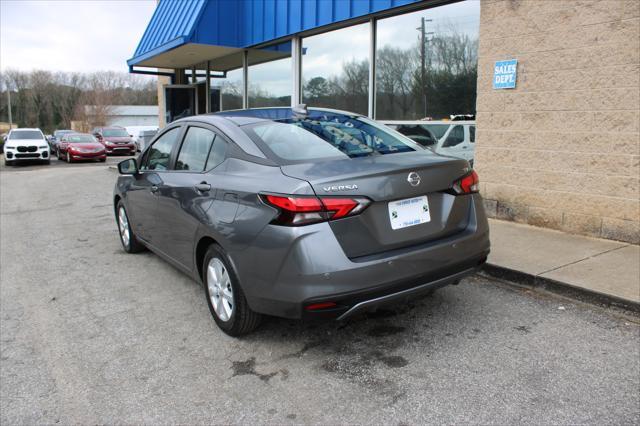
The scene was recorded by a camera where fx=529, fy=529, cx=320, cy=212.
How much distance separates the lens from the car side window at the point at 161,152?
4.87 metres

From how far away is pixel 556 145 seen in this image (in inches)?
251

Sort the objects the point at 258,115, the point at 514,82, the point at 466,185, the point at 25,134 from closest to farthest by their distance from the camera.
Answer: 1. the point at 466,185
2. the point at 258,115
3. the point at 514,82
4. the point at 25,134

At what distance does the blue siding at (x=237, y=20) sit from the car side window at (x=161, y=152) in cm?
522

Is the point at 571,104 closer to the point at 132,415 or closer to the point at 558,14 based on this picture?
the point at 558,14

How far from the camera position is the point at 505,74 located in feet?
22.3

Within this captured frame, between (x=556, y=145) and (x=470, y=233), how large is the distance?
3.40 metres

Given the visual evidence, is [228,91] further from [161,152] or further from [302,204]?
[302,204]

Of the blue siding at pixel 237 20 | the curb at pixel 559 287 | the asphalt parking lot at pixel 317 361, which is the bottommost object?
the asphalt parking lot at pixel 317 361

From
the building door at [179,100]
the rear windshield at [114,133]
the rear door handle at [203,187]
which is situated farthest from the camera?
the rear windshield at [114,133]

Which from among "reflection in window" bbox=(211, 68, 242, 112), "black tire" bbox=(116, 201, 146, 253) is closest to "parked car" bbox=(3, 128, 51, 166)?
"reflection in window" bbox=(211, 68, 242, 112)

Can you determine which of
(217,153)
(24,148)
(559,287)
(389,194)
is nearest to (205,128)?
(217,153)

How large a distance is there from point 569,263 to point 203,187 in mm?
3486

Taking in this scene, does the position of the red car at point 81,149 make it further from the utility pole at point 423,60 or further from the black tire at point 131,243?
the utility pole at point 423,60

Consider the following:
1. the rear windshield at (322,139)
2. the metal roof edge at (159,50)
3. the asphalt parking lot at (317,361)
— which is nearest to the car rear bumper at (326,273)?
the asphalt parking lot at (317,361)
